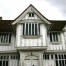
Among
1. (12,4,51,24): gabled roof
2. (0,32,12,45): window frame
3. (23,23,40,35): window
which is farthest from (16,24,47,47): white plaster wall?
(0,32,12,45): window frame

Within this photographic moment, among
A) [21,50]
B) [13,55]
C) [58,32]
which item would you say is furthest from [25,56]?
[58,32]

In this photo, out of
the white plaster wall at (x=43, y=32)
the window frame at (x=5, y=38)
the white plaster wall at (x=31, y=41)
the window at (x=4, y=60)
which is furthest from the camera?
the window frame at (x=5, y=38)

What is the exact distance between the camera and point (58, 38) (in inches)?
915

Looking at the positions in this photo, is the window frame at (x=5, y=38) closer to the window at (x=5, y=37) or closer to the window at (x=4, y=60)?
the window at (x=5, y=37)

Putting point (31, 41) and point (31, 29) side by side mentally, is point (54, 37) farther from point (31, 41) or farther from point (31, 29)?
point (31, 41)

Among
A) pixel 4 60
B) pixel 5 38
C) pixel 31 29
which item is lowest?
pixel 4 60

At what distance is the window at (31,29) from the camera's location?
2064cm

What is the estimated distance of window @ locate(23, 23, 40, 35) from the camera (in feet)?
67.7

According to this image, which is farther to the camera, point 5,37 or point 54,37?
point 54,37

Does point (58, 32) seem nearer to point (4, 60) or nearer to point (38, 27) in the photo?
point (38, 27)

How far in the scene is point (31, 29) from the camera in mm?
20734

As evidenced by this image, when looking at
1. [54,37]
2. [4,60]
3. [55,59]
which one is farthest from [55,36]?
[4,60]

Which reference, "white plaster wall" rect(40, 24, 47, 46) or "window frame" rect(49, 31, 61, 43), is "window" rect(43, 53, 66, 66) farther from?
"white plaster wall" rect(40, 24, 47, 46)

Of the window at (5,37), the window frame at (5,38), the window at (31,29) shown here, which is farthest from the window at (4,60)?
the window at (31,29)
